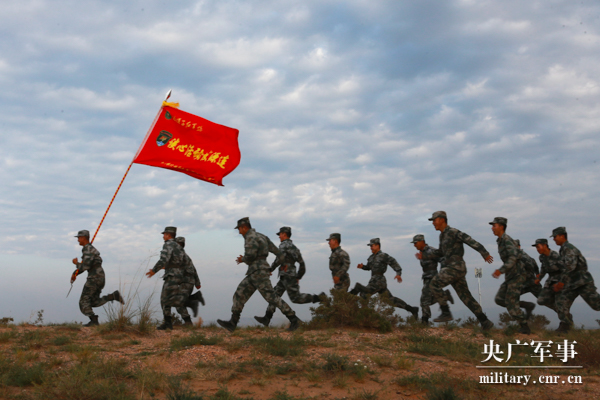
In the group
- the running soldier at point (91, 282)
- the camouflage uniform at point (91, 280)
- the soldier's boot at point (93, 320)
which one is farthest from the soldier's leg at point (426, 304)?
the soldier's boot at point (93, 320)

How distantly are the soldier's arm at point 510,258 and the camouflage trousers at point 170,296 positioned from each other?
301 inches

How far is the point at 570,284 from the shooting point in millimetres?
10359

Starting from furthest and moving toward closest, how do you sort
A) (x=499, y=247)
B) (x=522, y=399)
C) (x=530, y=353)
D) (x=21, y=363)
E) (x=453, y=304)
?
1. (x=453, y=304)
2. (x=499, y=247)
3. (x=530, y=353)
4. (x=21, y=363)
5. (x=522, y=399)

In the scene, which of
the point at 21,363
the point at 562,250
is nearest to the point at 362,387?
the point at 21,363

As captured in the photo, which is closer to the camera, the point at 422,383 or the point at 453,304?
the point at 422,383

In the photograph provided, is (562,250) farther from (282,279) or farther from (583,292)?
(282,279)

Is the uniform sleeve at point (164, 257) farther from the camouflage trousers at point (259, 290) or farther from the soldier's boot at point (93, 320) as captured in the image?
the soldier's boot at point (93, 320)

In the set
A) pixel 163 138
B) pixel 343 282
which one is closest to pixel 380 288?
pixel 343 282

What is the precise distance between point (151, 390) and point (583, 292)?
9.73 meters

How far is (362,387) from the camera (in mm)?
5961

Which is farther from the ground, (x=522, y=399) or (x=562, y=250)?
(x=562, y=250)

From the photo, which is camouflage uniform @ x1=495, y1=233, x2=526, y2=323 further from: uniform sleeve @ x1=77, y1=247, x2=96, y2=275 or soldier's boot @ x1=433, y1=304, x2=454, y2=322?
uniform sleeve @ x1=77, y1=247, x2=96, y2=275

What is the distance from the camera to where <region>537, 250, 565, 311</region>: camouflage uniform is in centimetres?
1108

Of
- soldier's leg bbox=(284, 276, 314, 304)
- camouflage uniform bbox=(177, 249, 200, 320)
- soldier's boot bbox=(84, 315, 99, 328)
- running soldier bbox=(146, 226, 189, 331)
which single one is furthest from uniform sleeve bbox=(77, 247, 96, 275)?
soldier's leg bbox=(284, 276, 314, 304)
